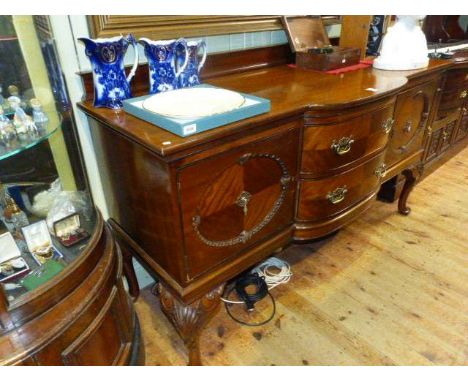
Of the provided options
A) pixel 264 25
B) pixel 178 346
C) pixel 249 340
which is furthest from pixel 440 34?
pixel 178 346

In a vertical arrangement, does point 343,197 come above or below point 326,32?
below

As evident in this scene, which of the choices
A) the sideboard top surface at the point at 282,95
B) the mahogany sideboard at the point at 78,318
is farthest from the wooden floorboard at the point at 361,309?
the sideboard top surface at the point at 282,95

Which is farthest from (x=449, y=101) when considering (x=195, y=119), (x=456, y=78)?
(x=195, y=119)

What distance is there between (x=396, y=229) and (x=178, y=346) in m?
1.26

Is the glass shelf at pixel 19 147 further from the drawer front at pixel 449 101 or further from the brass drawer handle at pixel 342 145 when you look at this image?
the drawer front at pixel 449 101

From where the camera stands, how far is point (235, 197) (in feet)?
3.09

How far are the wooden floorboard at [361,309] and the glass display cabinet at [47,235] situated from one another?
359mm

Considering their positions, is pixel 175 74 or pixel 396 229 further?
pixel 396 229

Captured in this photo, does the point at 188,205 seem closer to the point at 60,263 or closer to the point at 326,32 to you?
the point at 60,263

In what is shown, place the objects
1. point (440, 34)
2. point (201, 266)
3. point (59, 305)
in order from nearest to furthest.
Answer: point (59, 305)
point (201, 266)
point (440, 34)

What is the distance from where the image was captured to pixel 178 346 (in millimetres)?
1280

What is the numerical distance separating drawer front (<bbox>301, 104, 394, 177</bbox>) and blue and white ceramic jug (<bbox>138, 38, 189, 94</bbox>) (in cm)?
41

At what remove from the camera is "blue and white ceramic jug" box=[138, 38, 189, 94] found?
99cm

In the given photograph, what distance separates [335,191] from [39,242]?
889 millimetres
